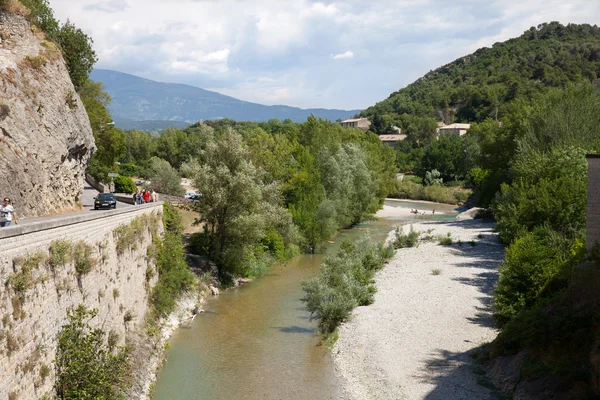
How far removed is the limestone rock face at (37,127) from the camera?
71.9 ft

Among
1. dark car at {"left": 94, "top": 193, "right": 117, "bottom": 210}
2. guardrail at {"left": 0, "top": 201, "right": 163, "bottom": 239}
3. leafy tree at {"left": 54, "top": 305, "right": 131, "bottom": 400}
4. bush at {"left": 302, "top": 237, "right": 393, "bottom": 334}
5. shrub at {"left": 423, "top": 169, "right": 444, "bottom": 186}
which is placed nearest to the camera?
guardrail at {"left": 0, "top": 201, "right": 163, "bottom": 239}

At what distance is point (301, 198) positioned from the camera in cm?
4406

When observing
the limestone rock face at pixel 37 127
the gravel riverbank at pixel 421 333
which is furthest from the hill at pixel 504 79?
the limestone rock face at pixel 37 127

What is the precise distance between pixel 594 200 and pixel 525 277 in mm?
3932

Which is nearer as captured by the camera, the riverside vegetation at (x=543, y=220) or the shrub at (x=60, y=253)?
the shrub at (x=60, y=253)

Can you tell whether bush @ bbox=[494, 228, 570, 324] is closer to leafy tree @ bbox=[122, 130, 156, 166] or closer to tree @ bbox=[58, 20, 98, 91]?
tree @ bbox=[58, 20, 98, 91]

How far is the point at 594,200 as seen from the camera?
1800cm

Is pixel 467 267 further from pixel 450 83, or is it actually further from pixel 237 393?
pixel 450 83

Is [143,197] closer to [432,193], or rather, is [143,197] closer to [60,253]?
[60,253]

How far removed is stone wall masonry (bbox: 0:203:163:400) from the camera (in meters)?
10.7

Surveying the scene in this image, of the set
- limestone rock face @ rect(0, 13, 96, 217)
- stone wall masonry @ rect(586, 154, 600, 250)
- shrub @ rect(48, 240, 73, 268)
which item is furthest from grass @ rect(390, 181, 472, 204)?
shrub @ rect(48, 240, 73, 268)

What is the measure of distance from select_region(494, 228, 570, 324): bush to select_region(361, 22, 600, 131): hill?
105024mm

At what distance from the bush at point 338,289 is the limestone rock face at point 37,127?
41.0ft

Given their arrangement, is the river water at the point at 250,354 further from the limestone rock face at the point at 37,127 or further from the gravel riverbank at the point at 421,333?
the limestone rock face at the point at 37,127
